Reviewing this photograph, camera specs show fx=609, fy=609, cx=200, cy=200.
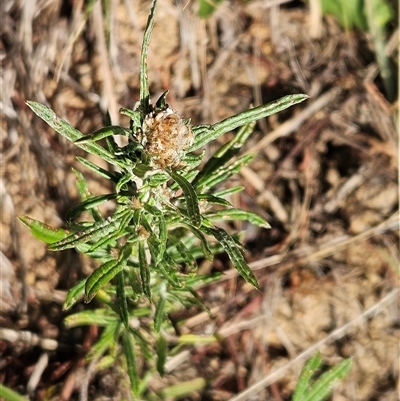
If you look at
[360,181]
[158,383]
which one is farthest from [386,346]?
[158,383]

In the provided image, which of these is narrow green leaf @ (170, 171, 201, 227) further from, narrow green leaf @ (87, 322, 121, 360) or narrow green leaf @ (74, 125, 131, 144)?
narrow green leaf @ (87, 322, 121, 360)

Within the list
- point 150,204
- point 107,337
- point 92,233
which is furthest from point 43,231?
point 107,337

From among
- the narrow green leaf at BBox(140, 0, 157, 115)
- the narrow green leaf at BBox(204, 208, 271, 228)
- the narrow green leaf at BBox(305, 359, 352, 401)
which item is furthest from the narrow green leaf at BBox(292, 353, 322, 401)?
the narrow green leaf at BBox(140, 0, 157, 115)

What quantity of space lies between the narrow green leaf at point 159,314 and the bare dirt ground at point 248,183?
763mm

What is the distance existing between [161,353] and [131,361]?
5.3 inches

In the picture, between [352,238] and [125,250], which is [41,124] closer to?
[125,250]

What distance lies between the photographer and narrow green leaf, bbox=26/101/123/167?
1.58m

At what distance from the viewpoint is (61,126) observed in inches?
63.9

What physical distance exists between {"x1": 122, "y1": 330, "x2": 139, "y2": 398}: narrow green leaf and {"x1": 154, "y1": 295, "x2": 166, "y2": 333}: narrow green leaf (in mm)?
203

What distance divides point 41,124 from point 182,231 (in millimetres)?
1273

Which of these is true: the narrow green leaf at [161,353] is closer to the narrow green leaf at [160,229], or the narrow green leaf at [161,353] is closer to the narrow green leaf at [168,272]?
the narrow green leaf at [168,272]

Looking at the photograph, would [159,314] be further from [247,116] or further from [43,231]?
[247,116]

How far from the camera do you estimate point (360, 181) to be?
11.2 feet

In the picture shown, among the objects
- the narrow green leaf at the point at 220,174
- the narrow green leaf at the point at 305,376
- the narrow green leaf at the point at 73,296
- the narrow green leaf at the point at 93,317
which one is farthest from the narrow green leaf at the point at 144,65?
the narrow green leaf at the point at 305,376
